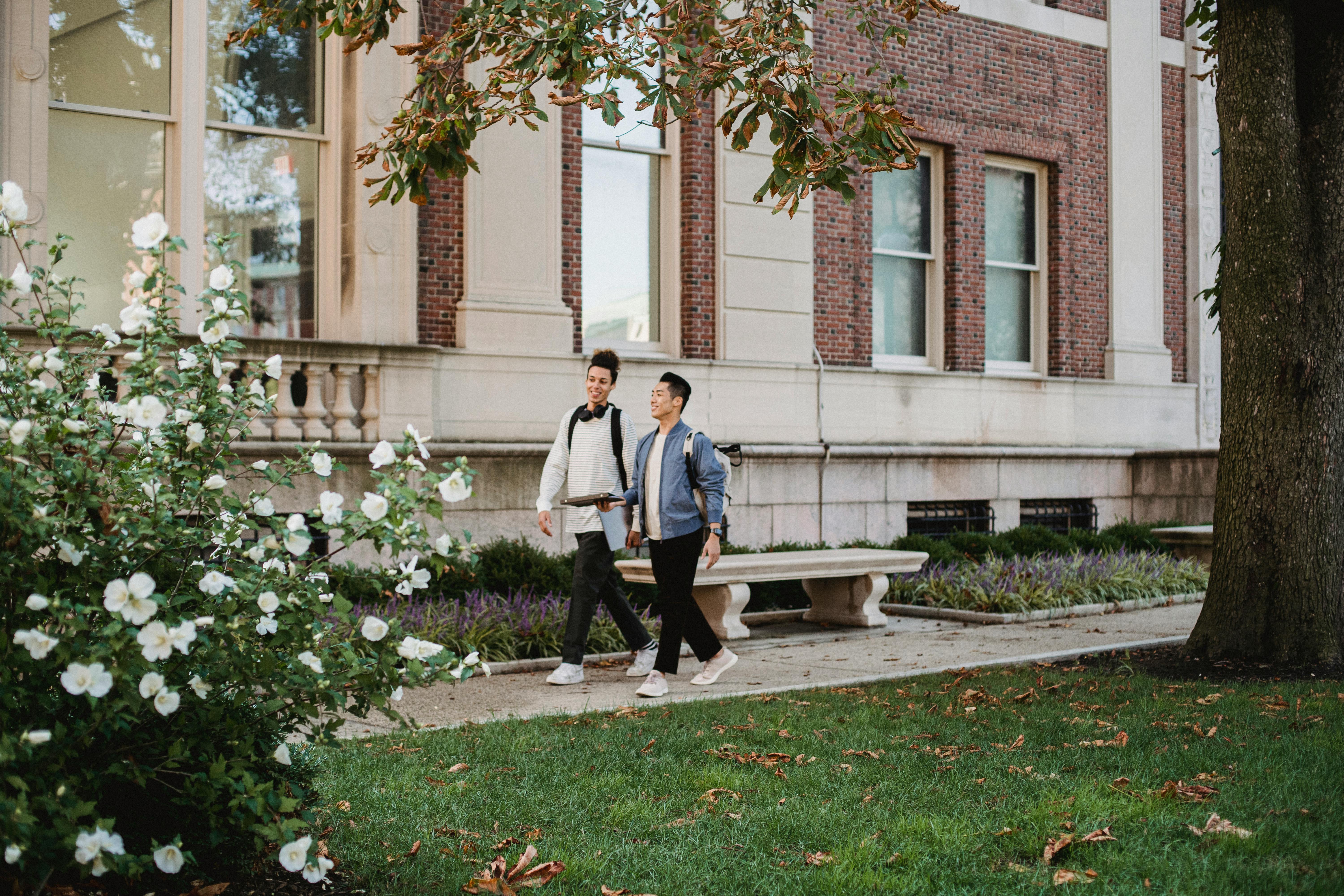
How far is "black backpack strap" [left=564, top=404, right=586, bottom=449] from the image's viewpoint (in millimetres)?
8414

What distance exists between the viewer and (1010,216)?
1705 cm

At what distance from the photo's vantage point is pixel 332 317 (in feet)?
39.6

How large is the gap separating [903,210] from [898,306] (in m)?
1.23

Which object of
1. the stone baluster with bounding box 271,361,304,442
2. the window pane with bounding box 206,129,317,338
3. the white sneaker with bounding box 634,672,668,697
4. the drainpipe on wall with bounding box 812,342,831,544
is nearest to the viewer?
the white sneaker with bounding box 634,672,668,697

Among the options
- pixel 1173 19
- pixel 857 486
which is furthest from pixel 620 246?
pixel 1173 19

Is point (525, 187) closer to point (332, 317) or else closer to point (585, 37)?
point (332, 317)

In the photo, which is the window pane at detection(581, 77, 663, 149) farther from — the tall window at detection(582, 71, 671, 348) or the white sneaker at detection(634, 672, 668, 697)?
the white sneaker at detection(634, 672, 668, 697)

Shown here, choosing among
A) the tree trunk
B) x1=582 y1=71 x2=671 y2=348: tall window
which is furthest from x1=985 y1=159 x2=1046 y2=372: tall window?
the tree trunk

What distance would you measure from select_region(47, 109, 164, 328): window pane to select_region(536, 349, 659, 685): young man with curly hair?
4900mm

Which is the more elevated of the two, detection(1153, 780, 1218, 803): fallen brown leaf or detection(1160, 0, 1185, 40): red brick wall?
detection(1160, 0, 1185, 40): red brick wall

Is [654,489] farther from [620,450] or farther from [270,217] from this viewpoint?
[270,217]

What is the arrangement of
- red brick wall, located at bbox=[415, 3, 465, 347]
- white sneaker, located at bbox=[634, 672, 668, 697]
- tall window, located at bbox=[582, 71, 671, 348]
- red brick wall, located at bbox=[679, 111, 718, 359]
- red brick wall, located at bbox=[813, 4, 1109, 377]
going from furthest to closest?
red brick wall, located at bbox=[813, 4, 1109, 377]
red brick wall, located at bbox=[679, 111, 718, 359]
tall window, located at bbox=[582, 71, 671, 348]
red brick wall, located at bbox=[415, 3, 465, 347]
white sneaker, located at bbox=[634, 672, 668, 697]

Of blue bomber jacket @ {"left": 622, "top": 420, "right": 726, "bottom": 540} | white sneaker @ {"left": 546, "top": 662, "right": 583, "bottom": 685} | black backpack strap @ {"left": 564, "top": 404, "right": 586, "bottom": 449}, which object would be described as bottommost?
white sneaker @ {"left": 546, "top": 662, "right": 583, "bottom": 685}

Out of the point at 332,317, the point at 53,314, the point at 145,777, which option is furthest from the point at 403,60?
the point at 145,777
